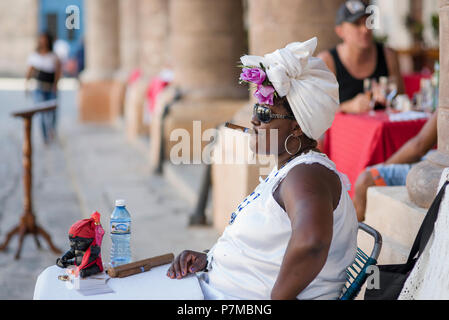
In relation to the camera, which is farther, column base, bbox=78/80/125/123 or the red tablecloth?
column base, bbox=78/80/125/123

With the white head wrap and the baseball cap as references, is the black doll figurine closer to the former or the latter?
the white head wrap

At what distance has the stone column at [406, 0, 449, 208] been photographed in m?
2.78

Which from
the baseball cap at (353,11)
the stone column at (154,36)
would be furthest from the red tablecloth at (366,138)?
the stone column at (154,36)

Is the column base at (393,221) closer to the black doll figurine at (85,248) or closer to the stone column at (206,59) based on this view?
the black doll figurine at (85,248)

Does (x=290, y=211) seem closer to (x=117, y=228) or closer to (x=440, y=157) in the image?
(x=117, y=228)

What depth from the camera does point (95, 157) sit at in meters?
10.5

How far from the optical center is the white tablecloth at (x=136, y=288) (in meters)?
2.13

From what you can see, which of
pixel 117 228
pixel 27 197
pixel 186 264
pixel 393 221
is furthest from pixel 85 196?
pixel 186 264

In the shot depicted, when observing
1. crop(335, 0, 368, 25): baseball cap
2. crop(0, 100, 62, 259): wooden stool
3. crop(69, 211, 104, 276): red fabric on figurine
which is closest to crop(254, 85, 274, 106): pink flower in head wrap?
crop(69, 211, 104, 276): red fabric on figurine

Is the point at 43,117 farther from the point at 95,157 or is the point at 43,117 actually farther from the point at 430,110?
the point at 430,110

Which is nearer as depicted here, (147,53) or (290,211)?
(290,211)

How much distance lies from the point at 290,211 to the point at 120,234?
93 cm

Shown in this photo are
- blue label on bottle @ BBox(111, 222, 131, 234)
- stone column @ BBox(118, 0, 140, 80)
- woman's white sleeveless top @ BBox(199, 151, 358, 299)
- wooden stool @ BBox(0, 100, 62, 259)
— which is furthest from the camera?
stone column @ BBox(118, 0, 140, 80)

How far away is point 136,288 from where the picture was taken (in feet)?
7.29
